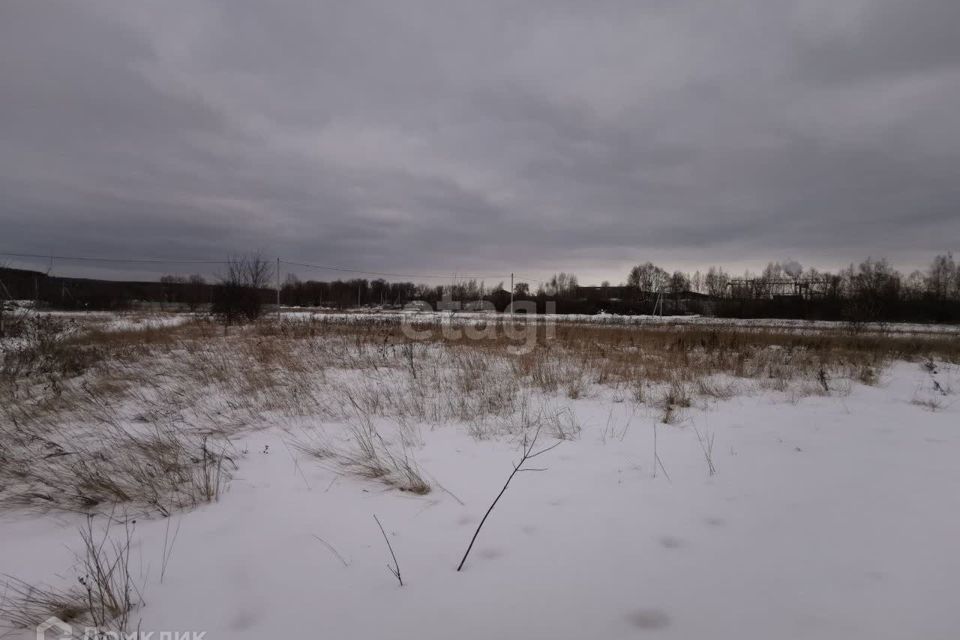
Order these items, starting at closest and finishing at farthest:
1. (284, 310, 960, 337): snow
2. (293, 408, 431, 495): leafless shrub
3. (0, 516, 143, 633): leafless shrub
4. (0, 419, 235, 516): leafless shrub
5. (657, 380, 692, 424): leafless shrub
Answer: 1. (0, 516, 143, 633): leafless shrub
2. (0, 419, 235, 516): leafless shrub
3. (293, 408, 431, 495): leafless shrub
4. (657, 380, 692, 424): leafless shrub
5. (284, 310, 960, 337): snow

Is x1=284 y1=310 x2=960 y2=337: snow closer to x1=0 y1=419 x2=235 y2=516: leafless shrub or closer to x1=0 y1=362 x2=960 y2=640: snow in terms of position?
x1=0 y1=419 x2=235 y2=516: leafless shrub

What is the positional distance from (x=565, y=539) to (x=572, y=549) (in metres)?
0.09

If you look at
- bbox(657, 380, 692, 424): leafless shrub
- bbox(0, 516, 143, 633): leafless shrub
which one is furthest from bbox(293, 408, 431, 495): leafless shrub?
bbox(657, 380, 692, 424): leafless shrub

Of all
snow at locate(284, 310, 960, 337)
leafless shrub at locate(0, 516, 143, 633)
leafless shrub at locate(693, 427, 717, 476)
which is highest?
snow at locate(284, 310, 960, 337)

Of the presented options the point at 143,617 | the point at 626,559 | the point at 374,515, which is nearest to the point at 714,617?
the point at 626,559

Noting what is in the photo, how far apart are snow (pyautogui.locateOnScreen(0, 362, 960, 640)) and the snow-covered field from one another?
0.01 metres

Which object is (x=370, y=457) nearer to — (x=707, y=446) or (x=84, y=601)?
(x=84, y=601)

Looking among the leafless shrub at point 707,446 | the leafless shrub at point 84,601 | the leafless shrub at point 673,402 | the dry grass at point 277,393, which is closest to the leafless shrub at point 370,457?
the dry grass at point 277,393

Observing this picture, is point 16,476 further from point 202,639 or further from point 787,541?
point 787,541

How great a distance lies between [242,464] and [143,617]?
1.67 m

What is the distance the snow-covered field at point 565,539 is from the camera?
1.62 m

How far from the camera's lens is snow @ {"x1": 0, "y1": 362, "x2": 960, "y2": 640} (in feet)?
5.27

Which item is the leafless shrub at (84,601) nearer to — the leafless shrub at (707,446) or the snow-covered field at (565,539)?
the snow-covered field at (565,539)

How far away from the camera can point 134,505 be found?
2502mm
